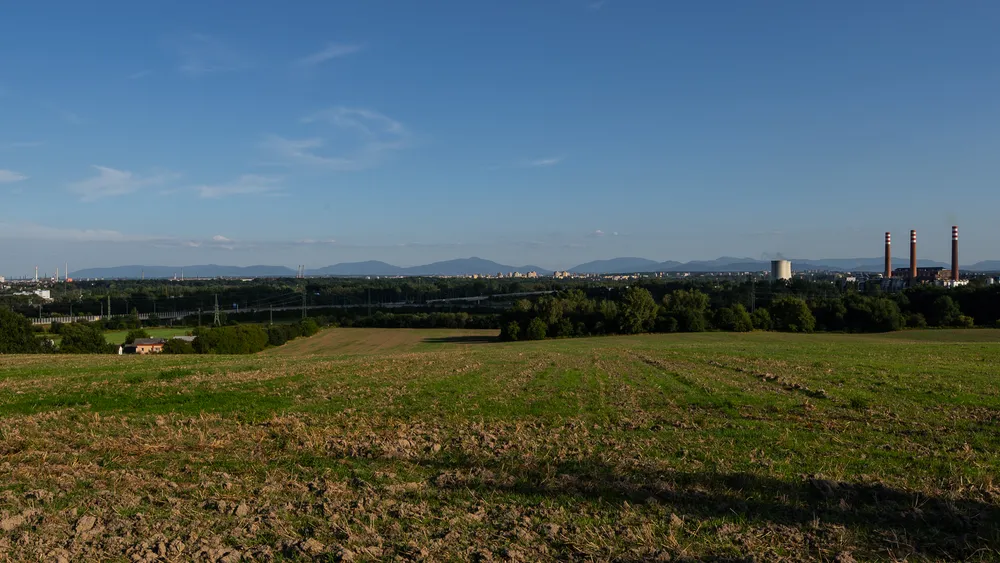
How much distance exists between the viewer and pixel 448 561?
6.29 meters

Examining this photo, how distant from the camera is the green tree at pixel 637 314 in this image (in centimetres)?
8112

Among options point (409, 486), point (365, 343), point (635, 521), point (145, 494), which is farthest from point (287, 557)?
point (365, 343)

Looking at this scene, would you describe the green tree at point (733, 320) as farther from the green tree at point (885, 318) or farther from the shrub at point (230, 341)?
the shrub at point (230, 341)

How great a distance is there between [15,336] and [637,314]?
6547cm

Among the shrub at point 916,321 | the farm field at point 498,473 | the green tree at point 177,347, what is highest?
the farm field at point 498,473

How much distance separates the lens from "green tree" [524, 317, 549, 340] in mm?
82125

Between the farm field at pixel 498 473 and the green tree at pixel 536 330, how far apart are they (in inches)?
2480

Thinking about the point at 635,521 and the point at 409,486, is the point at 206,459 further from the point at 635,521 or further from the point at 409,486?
the point at 635,521

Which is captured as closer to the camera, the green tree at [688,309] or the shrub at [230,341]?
the shrub at [230,341]

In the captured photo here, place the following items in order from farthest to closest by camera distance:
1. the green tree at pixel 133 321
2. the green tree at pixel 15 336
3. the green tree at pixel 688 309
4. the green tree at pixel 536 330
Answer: the green tree at pixel 133 321 < the green tree at pixel 536 330 < the green tree at pixel 688 309 < the green tree at pixel 15 336

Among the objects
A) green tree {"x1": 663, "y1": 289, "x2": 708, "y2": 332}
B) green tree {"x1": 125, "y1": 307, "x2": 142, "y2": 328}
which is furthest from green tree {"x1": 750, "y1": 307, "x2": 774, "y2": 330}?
green tree {"x1": 125, "y1": 307, "x2": 142, "y2": 328}

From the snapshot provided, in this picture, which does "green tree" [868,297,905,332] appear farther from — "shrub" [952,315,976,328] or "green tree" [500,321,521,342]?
"green tree" [500,321,521,342]

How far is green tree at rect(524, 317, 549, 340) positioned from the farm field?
63.0 m

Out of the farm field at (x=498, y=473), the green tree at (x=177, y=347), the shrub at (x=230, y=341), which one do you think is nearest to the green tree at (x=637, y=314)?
the shrub at (x=230, y=341)
